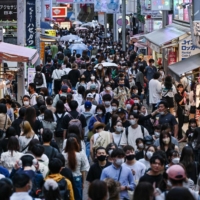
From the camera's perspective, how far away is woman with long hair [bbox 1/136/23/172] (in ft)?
36.4

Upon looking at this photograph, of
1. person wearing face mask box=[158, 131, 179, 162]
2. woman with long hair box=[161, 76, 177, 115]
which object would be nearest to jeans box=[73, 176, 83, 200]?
person wearing face mask box=[158, 131, 179, 162]

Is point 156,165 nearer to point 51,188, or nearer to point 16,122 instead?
point 51,188

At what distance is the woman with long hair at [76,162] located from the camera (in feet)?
37.3

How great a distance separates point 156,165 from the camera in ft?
32.5

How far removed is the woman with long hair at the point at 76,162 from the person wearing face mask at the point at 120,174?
116 cm

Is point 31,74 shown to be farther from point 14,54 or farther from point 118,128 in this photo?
point 118,128

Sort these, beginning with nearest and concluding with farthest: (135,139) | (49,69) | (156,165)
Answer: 1. (156,165)
2. (135,139)
3. (49,69)

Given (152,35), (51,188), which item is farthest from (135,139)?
(152,35)

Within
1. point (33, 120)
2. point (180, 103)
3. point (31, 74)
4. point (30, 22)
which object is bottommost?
point (180, 103)

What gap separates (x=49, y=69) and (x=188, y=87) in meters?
6.90

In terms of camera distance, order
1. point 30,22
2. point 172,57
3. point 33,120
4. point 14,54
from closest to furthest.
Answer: point 33,120 → point 14,54 → point 30,22 → point 172,57

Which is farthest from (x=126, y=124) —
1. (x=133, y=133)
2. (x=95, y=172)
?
(x=95, y=172)

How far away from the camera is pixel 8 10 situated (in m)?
27.5

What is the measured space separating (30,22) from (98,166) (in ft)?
53.1
